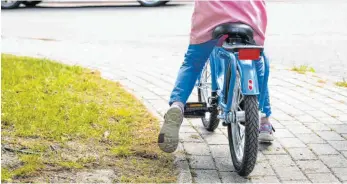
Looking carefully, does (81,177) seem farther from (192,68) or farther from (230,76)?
(230,76)

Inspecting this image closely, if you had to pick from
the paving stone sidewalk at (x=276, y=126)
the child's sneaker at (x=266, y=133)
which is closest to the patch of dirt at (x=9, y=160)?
the paving stone sidewalk at (x=276, y=126)

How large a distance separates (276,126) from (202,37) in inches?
56.8

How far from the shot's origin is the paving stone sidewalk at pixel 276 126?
13.4 ft

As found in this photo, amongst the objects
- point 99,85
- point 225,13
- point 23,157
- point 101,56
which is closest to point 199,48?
point 225,13

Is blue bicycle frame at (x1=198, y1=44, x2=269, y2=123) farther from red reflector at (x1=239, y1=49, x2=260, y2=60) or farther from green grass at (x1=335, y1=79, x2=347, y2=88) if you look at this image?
green grass at (x1=335, y1=79, x2=347, y2=88)

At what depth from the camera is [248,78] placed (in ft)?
12.8

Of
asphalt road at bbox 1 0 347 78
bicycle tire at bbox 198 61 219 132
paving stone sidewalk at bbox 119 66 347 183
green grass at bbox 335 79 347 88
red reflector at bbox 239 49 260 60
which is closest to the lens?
red reflector at bbox 239 49 260 60

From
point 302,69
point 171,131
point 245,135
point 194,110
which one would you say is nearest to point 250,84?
point 245,135

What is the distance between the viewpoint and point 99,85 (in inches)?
249

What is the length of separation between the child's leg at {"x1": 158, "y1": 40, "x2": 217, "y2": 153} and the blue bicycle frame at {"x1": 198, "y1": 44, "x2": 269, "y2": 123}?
0.18 metres

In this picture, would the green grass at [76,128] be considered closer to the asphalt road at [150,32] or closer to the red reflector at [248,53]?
the red reflector at [248,53]

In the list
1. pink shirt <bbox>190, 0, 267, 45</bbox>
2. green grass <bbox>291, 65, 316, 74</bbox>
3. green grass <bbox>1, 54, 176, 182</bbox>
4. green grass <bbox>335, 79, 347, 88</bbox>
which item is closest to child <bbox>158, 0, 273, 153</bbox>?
pink shirt <bbox>190, 0, 267, 45</bbox>

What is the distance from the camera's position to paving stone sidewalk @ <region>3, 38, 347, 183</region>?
409cm

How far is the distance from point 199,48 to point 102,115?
1.38 metres
